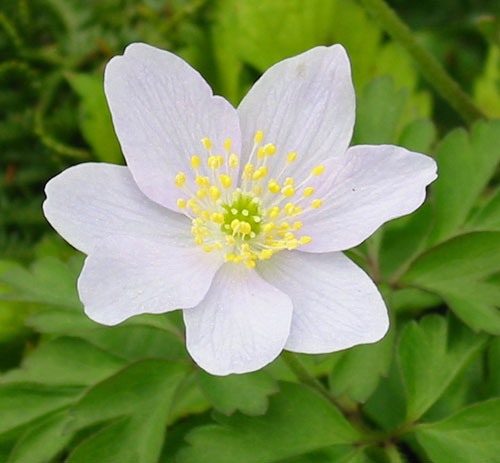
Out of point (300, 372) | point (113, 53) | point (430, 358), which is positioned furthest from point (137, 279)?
point (113, 53)

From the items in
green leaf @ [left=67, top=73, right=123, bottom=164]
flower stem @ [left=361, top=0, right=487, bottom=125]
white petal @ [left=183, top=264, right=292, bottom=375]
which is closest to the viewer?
white petal @ [left=183, top=264, right=292, bottom=375]

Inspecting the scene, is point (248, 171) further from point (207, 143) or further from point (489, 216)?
point (489, 216)

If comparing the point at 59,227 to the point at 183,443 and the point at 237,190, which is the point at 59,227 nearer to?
the point at 237,190

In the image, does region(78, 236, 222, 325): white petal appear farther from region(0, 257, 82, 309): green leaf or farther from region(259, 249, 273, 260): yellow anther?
region(0, 257, 82, 309): green leaf

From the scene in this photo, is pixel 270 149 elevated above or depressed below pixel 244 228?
above

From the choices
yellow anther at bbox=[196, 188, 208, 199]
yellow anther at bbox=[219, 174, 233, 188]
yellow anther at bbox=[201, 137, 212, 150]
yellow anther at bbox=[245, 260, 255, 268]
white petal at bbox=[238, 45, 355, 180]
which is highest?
white petal at bbox=[238, 45, 355, 180]

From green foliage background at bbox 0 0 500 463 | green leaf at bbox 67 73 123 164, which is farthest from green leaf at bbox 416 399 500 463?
green leaf at bbox 67 73 123 164

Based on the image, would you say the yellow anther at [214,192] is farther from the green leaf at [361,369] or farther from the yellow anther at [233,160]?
the green leaf at [361,369]
